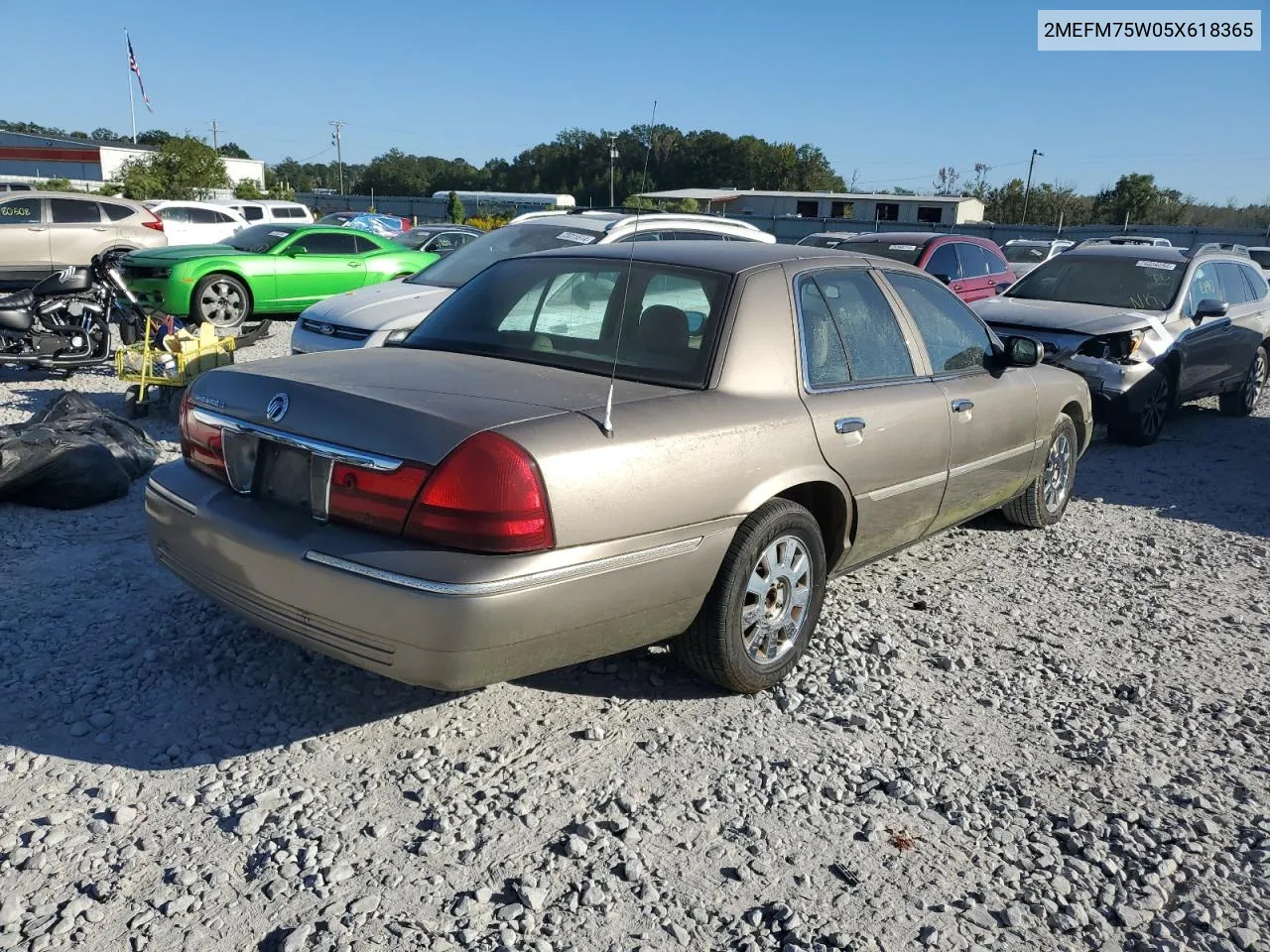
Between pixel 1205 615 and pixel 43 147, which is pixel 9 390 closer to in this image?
pixel 1205 615

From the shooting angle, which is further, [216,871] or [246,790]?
[246,790]

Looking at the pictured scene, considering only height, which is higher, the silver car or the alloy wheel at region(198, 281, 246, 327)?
the silver car

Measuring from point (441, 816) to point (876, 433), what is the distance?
7.29 feet

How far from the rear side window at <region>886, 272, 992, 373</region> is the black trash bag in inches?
169

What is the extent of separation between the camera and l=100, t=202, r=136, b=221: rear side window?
15444 millimetres

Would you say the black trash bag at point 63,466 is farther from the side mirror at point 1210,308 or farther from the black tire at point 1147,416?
the side mirror at point 1210,308

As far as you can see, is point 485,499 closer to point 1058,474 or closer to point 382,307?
point 1058,474

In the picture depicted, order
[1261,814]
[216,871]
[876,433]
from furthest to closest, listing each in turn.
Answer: [876,433]
[1261,814]
[216,871]

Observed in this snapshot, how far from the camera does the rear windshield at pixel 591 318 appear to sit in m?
3.72

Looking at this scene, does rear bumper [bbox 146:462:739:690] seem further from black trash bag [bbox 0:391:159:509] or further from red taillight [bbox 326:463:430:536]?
black trash bag [bbox 0:391:159:509]

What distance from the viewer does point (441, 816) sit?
2980 mm

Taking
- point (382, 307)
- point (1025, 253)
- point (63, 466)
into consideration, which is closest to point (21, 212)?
point (382, 307)

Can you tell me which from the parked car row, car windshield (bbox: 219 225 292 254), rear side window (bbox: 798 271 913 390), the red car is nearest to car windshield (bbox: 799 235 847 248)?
the red car

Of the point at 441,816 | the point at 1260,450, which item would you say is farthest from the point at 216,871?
the point at 1260,450
